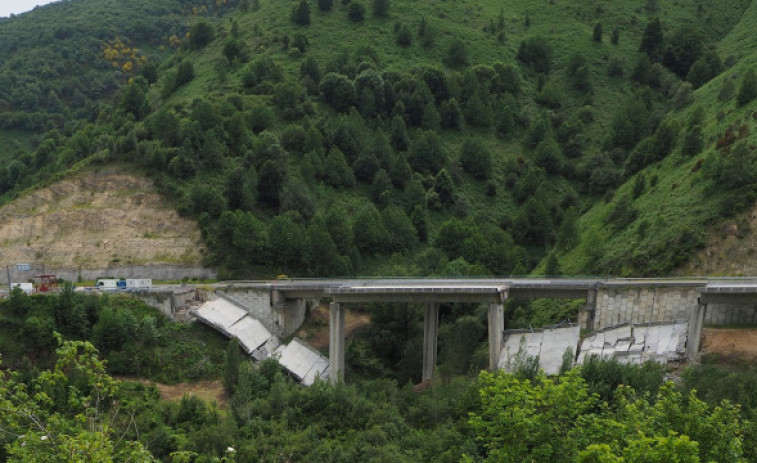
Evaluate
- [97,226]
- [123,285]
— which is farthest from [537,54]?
[123,285]

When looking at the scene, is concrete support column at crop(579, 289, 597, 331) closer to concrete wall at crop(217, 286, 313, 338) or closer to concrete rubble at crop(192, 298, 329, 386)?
concrete rubble at crop(192, 298, 329, 386)

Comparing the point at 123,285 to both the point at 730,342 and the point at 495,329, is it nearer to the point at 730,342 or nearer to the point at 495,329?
the point at 495,329

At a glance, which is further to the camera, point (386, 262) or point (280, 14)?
point (280, 14)

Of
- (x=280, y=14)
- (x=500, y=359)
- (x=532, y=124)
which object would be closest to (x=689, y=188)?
(x=500, y=359)

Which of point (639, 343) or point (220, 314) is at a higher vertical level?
point (639, 343)

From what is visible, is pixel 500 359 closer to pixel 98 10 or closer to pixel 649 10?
pixel 649 10

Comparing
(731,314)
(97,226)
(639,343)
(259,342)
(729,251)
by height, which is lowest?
(259,342)

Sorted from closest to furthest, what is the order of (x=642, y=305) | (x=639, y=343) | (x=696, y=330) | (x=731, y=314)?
(x=696, y=330) < (x=731, y=314) < (x=639, y=343) < (x=642, y=305)
